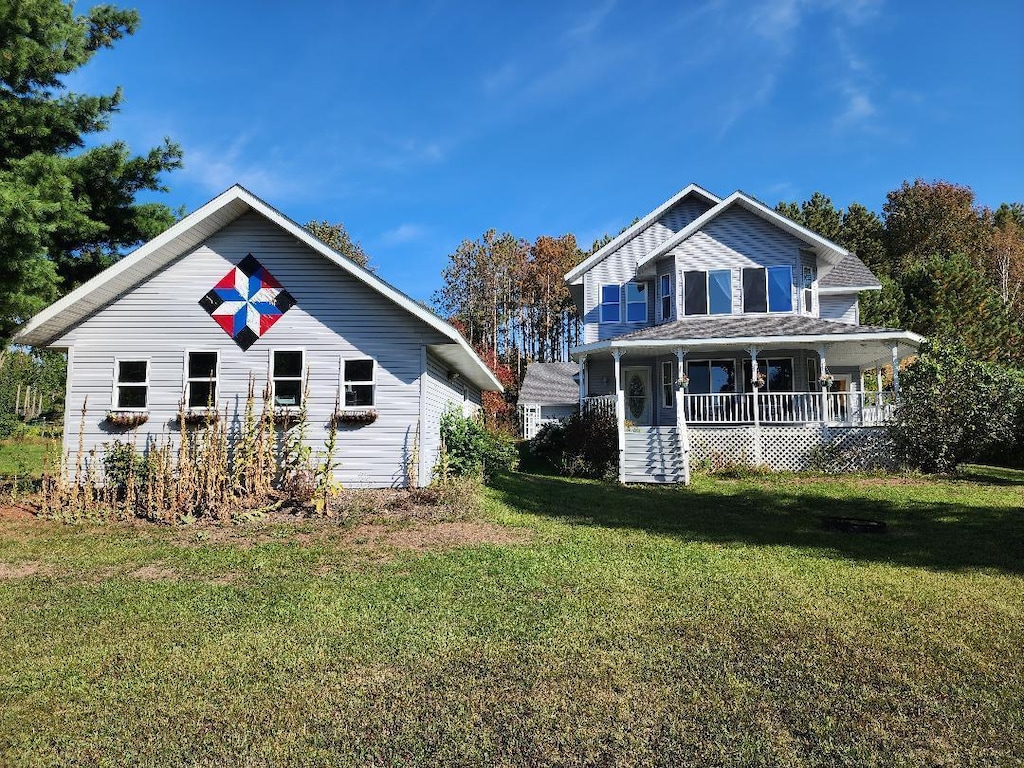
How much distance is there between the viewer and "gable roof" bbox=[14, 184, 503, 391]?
1184cm

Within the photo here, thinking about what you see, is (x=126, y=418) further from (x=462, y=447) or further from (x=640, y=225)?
(x=640, y=225)

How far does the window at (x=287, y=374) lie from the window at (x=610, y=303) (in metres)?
13.6

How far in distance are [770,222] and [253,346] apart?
55.2 feet

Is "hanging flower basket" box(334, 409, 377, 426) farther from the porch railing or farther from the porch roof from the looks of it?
the porch railing

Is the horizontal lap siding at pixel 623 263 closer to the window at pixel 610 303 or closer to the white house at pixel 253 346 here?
the window at pixel 610 303

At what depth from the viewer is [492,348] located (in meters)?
49.5

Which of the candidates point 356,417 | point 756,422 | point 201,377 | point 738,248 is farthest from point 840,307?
point 201,377

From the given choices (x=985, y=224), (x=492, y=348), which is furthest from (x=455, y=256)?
(x=985, y=224)

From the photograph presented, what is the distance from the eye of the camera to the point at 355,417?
40.6 feet

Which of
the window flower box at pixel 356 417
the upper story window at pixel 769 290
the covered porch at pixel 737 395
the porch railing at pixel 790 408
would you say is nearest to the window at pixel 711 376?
the covered porch at pixel 737 395

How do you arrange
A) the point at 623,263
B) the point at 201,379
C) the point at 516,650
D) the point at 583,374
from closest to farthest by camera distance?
the point at 516,650
the point at 201,379
the point at 583,374
the point at 623,263

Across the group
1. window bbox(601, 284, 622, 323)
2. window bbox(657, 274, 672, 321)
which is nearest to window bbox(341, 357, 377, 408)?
window bbox(657, 274, 672, 321)

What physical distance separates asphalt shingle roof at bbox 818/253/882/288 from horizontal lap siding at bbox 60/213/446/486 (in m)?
17.9

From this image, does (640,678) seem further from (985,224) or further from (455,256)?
(985,224)
